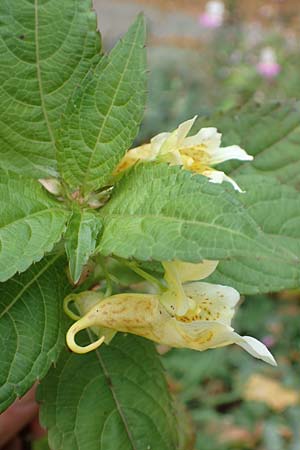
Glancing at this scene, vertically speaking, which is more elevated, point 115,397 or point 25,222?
point 25,222

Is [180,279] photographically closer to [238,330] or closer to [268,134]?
[268,134]

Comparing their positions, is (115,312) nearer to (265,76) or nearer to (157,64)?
(265,76)

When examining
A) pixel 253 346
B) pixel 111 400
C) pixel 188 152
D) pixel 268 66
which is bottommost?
pixel 268 66

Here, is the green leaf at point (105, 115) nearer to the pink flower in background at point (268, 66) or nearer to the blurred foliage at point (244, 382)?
the blurred foliage at point (244, 382)

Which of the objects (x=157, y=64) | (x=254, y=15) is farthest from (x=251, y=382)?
(x=254, y=15)

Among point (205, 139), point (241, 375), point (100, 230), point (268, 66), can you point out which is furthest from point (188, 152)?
point (268, 66)
